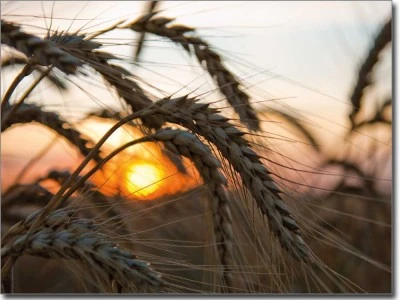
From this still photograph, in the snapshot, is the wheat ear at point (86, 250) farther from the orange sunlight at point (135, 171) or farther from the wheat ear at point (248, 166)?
the orange sunlight at point (135, 171)

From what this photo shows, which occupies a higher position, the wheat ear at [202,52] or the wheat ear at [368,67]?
the wheat ear at [368,67]

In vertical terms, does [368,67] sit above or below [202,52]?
above

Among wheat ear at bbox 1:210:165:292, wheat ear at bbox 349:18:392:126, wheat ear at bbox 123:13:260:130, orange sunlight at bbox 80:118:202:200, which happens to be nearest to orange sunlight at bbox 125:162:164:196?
orange sunlight at bbox 80:118:202:200

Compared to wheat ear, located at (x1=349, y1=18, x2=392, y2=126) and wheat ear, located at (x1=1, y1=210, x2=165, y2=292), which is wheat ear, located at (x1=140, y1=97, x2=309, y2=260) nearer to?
wheat ear, located at (x1=1, y1=210, x2=165, y2=292)

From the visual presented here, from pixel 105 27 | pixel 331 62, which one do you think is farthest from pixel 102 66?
pixel 331 62

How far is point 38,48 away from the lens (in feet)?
4.01

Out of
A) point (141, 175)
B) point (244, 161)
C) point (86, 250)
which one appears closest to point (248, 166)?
point (244, 161)

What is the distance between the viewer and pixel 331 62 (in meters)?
2.44

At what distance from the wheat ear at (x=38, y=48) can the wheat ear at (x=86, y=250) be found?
285mm

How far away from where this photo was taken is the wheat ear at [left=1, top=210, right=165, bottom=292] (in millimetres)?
1165

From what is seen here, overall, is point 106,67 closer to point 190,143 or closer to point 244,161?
point 190,143

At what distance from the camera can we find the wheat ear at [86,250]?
117cm

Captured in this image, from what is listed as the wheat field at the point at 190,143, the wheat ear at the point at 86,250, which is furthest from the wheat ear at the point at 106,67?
the wheat ear at the point at 86,250

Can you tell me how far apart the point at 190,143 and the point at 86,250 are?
0.92 feet
